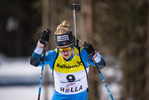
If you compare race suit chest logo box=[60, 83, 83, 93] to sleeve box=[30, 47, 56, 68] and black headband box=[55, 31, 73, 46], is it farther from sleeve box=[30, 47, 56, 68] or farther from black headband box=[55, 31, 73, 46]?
black headband box=[55, 31, 73, 46]

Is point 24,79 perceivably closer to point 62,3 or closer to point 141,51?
point 62,3

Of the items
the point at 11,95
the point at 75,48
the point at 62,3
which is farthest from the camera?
the point at 11,95

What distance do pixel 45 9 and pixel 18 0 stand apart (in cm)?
1431

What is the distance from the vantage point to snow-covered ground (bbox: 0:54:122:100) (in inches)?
480

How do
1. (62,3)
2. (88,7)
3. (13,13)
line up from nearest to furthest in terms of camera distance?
(88,7) → (62,3) → (13,13)

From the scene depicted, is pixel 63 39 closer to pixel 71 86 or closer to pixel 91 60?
→ pixel 91 60

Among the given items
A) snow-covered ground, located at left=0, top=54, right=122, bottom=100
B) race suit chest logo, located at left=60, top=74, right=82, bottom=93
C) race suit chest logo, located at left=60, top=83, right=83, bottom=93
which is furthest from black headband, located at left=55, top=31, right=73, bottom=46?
snow-covered ground, located at left=0, top=54, right=122, bottom=100

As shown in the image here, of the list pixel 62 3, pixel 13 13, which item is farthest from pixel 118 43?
pixel 13 13

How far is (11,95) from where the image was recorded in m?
15.0

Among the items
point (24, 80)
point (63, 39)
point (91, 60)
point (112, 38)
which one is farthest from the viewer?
point (24, 80)

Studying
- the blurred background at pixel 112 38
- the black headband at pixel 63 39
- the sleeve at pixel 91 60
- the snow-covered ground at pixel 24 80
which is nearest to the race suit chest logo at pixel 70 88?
the sleeve at pixel 91 60

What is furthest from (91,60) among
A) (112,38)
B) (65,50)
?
(112,38)

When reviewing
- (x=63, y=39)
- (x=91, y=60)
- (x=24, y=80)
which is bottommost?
(x=24, y=80)

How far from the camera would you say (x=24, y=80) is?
19547 millimetres
